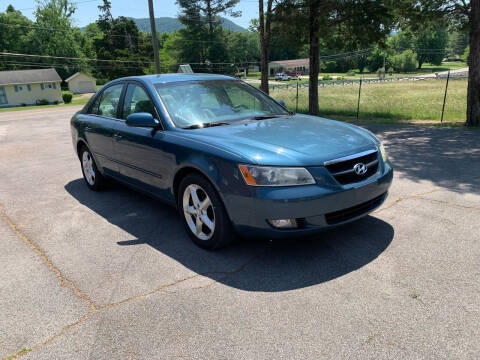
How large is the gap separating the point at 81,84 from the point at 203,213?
75.8 meters

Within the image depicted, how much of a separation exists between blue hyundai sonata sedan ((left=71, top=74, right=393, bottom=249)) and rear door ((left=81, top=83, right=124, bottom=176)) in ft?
0.10

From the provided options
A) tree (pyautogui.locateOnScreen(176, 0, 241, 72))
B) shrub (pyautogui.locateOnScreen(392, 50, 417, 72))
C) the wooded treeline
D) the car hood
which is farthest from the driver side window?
shrub (pyautogui.locateOnScreen(392, 50, 417, 72))

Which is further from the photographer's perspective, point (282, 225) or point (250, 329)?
point (282, 225)

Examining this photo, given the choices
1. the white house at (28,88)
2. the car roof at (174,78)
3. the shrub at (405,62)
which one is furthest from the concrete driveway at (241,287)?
the shrub at (405,62)

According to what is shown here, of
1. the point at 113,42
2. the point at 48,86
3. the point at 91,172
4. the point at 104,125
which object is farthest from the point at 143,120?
the point at 113,42

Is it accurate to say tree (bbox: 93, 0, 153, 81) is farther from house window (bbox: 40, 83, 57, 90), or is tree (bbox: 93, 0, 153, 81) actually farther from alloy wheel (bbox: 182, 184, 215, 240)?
alloy wheel (bbox: 182, 184, 215, 240)

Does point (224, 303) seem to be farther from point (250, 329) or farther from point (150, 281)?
point (150, 281)

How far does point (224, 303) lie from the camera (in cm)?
304

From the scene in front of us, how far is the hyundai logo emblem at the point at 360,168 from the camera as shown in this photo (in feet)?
11.7

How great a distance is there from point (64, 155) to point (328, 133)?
7.73 metres

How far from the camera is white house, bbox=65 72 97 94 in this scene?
71125 mm

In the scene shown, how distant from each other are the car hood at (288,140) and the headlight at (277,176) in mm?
50

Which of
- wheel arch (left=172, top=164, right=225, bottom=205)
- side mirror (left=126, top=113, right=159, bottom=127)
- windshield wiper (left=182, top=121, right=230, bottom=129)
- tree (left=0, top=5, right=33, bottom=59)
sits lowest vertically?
wheel arch (left=172, top=164, right=225, bottom=205)

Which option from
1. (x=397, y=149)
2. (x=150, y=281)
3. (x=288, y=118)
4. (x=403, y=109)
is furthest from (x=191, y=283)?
(x=403, y=109)
